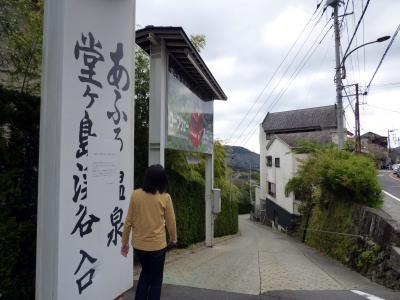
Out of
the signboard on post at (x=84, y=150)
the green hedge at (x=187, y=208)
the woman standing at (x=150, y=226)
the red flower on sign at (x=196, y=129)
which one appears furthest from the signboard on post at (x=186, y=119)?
the woman standing at (x=150, y=226)

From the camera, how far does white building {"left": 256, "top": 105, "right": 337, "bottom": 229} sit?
28.5 meters

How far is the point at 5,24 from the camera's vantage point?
4.94 metres

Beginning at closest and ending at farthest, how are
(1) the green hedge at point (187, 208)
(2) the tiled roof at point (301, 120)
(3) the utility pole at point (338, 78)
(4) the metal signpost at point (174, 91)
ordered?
(4) the metal signpost at point (174, 91)
(1) the green hedge at point (187, 208)
(3) the utility pole at point (338, 78)
(2) the tiled roof at point (301, 120)

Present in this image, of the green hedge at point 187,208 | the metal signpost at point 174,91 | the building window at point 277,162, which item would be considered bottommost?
the green hedge at point 187,208

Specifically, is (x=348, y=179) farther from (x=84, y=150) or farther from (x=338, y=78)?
(x=84, y=150)

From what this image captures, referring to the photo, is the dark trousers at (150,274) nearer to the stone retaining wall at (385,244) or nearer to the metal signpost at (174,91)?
the metal signpost at (174,91)

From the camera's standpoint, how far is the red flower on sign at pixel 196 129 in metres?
Result: 8.72

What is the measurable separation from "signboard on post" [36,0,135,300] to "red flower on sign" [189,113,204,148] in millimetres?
3705

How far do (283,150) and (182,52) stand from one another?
80.6ft

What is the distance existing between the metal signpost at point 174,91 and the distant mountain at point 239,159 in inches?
227

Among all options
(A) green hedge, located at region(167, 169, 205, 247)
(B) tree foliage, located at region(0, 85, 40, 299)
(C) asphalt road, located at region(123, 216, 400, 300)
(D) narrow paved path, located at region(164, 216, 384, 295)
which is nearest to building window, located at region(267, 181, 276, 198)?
(A) green hedge, located at region(167, 169, 205, 247)

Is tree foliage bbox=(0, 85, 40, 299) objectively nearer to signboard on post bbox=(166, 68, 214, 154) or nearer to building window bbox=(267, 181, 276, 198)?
signboard on post bbox=(166, 68, 214, 154)

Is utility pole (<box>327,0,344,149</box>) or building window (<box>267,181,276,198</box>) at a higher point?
utility pole (<box>327,0,344,149</box>)

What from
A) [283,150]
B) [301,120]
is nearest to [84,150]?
[283,150]
